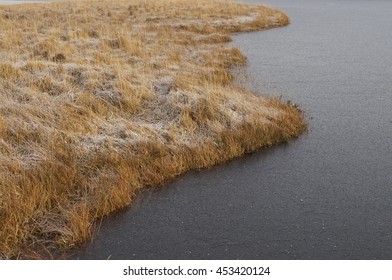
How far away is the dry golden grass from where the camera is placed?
8.31 metres

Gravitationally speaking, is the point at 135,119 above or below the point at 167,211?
above

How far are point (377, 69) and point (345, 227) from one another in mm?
14301

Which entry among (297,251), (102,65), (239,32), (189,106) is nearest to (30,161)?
(189,106)

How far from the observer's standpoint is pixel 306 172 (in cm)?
1016

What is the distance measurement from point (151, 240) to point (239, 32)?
27072 millimetres

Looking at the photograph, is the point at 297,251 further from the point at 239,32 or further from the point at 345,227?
the point at 239,32

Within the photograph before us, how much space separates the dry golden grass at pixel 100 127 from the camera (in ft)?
27.3

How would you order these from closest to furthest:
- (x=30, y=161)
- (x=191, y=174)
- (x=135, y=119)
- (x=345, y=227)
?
(x=345, y=227) < (x=30, y=161) < (x=191, y=174) < (x=135, y=119)

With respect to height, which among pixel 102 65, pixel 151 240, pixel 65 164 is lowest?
pixel 151 240

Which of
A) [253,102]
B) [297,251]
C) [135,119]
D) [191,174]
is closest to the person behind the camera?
[297,251]

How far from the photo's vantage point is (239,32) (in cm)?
3253

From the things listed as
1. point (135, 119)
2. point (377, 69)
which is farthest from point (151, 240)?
point (377, 69)

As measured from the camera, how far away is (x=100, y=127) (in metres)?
11.8

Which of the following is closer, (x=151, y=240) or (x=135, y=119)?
(x=151, y=240)
